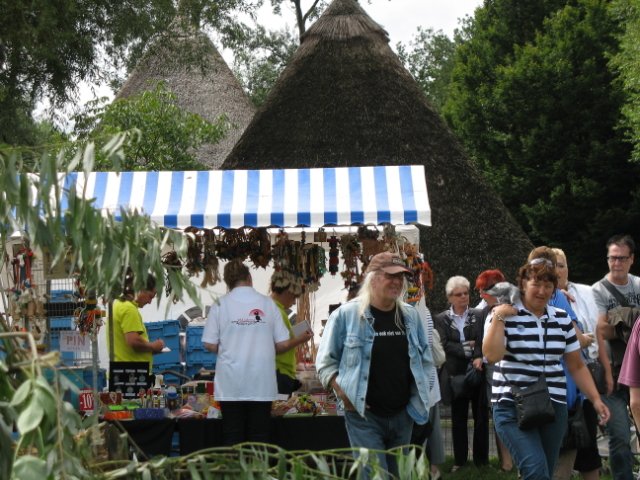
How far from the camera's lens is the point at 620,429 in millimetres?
7137

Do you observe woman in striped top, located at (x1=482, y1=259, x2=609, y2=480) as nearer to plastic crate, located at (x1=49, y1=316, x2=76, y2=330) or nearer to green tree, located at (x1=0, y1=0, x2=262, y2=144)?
plastic crate, located at (x1=49, y1=316, x2=76, y2=330)

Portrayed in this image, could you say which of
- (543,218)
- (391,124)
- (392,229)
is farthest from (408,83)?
(392,229)

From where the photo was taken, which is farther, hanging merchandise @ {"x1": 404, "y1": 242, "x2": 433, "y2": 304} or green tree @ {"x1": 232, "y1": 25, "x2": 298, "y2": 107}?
green tree @ {"x1": 232, "y1": 25, "x2": 298, "y2": 107}

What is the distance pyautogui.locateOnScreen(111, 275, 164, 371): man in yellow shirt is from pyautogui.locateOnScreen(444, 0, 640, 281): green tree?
736 inches

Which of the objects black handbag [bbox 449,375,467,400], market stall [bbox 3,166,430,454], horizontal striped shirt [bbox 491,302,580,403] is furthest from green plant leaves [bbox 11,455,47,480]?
black handbag [bbox 449,375,467,400]

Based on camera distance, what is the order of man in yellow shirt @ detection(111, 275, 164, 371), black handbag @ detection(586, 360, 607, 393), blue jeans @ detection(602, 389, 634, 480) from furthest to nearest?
1. man in yellow shirt @ detection(111, 275, 164, 371)
2. black handbag @ detection(586, 360, 607, 393)
3. blue jeans @ detection(602, 389, 634, 480)

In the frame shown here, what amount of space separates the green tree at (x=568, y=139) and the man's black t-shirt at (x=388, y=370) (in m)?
20.3

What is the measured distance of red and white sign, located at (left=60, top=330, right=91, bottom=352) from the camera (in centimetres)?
823

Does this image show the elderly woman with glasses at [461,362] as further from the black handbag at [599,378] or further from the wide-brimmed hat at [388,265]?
the wide-brimmed hat at [388,265]

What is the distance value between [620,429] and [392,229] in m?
2.26

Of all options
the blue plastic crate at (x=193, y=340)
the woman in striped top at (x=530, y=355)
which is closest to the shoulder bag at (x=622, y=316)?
the woman in striped top at (x=530, y=355)

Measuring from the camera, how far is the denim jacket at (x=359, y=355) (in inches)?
224

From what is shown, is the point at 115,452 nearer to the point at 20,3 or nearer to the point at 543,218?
the point at 20,3

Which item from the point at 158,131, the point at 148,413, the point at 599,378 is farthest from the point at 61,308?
the point at 158,131
